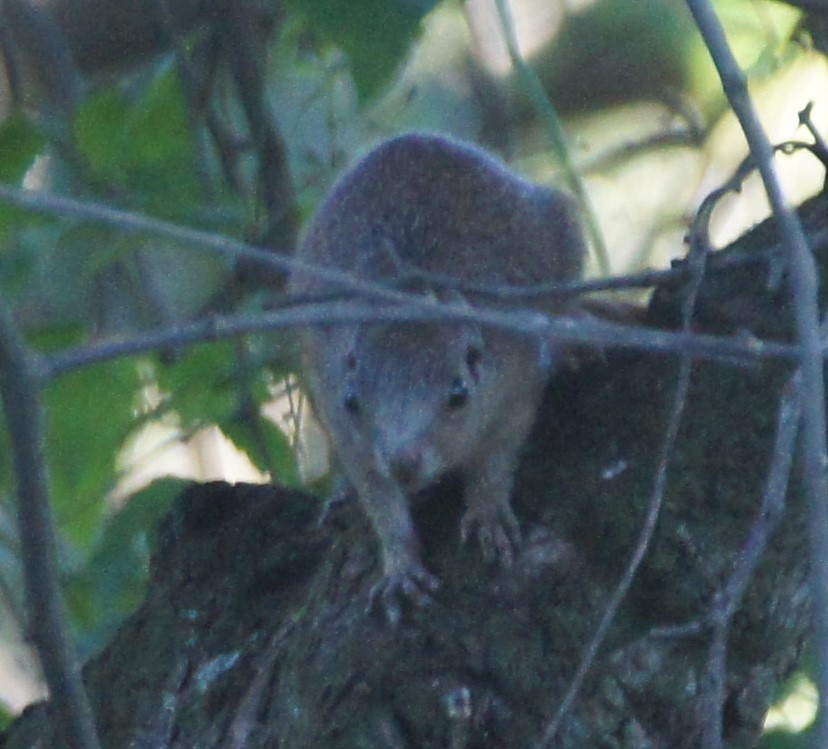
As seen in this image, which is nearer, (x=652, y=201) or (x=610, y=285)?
(x=610, y=285)

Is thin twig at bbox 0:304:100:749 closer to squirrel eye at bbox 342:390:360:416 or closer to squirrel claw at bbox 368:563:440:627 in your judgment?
squirrel claw at bbox 368:563:440:627

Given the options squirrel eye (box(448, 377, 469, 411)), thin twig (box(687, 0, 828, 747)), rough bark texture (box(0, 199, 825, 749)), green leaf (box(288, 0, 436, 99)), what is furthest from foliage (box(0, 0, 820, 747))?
thin twig (box(687, 0, 828, 747))

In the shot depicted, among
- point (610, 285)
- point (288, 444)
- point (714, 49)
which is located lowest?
point (610, 285)

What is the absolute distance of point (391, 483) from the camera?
246 cm

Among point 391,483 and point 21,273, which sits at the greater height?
point 21,273

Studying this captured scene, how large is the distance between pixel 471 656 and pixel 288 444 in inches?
53.2

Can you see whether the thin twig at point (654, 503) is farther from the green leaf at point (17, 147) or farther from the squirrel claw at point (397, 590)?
the green leaf at point (17, 147)

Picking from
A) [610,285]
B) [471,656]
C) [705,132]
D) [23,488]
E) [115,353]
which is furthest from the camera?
[705,132]

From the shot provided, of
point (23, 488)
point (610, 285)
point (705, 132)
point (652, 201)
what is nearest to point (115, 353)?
point (23, 488)

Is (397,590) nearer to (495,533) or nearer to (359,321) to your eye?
(495,533)

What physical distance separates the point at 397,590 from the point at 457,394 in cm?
67

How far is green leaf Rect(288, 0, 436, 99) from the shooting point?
237cm

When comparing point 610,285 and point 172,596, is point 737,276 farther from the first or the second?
point 172,596

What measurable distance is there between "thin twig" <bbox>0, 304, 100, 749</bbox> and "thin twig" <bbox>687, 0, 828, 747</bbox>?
2.21ft
